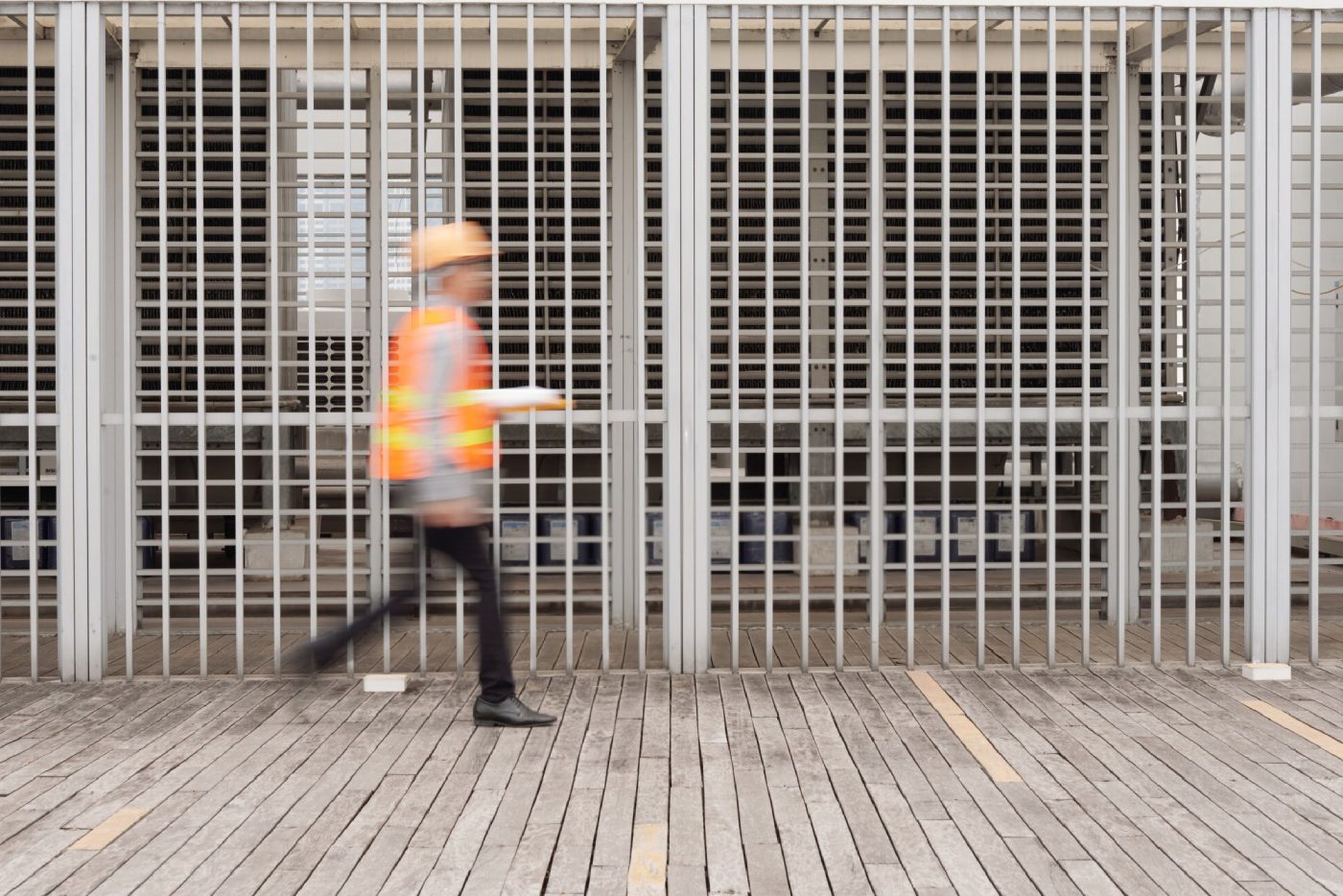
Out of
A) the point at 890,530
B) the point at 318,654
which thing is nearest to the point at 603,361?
the point at 318,654

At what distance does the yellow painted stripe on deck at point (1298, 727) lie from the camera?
521 centimetres

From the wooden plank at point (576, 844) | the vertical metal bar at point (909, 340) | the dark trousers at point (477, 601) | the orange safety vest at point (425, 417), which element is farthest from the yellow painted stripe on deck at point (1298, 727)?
the orange safety vest at point (425, 417)

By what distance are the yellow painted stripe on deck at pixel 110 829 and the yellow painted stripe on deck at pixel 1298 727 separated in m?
5.07

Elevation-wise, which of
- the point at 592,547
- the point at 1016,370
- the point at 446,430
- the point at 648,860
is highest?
the point at 1016,370

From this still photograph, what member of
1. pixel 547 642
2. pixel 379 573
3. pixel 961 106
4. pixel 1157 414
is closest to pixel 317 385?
pixel 379 573

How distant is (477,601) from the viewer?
5.37m

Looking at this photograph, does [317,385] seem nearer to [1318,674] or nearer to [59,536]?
[59,536]

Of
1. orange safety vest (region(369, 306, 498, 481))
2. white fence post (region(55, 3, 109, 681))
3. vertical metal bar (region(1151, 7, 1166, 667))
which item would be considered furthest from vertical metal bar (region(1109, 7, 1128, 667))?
white fence post (region(55, 3, 109, 681))

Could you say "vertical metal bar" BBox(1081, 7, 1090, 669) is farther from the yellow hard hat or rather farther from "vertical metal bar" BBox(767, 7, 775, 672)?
the yellow hard hat

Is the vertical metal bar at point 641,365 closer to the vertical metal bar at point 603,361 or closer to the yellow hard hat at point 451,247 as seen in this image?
the vertical metal bar at point 603,361

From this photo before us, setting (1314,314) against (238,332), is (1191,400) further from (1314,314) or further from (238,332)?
(238,332)

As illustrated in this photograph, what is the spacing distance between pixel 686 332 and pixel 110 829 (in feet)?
12.7

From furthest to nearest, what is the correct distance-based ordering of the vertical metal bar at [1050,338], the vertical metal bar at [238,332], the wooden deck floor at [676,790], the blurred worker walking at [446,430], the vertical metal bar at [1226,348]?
the vertical metal bar at [1226,348], the vertical metal bar at [1050,338], the vertical metal bar at [238,332], the blurred worker walking at [446,430], the wooden deck floor at [676,790]

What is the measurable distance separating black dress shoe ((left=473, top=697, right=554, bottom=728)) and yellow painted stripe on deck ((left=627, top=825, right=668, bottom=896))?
1412mm
